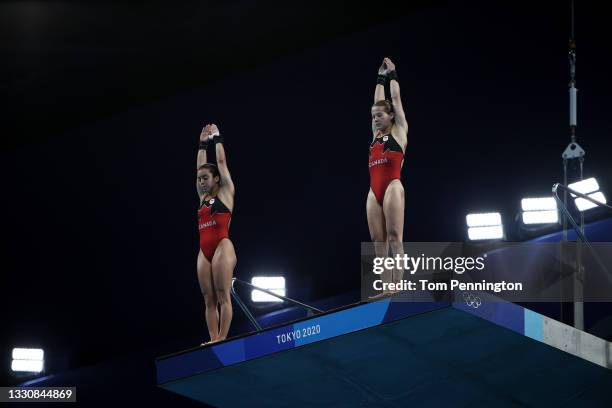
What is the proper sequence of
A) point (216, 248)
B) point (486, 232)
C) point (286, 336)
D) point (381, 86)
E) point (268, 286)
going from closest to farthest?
point (286, 336)
point (381, 86)
point (216, 248)
point (486, 232)
point (268, 286)

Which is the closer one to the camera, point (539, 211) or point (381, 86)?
point (381, 86)

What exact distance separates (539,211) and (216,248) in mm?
4714

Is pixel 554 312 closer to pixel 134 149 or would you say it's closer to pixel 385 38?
pixel 385 38

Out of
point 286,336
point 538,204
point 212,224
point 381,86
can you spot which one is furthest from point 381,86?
point 538,204

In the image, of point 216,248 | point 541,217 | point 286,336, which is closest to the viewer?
point 286,336

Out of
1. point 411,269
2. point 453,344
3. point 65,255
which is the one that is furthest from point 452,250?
point 65,255

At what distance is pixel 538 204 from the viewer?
1162 cm

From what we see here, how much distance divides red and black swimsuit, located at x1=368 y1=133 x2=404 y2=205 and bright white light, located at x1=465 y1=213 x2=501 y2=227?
4466 millimetres

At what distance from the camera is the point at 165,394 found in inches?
499

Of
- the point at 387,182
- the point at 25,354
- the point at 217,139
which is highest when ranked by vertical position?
the point at 217,139

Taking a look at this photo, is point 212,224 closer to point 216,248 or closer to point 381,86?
point 216,248

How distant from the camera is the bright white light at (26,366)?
13.3 meters

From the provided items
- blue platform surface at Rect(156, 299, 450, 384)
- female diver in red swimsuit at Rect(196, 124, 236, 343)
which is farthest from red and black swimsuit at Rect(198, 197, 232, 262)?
blue platform surface at Rect(156, 299, 450, 384)

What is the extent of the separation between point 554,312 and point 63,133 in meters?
7.52
